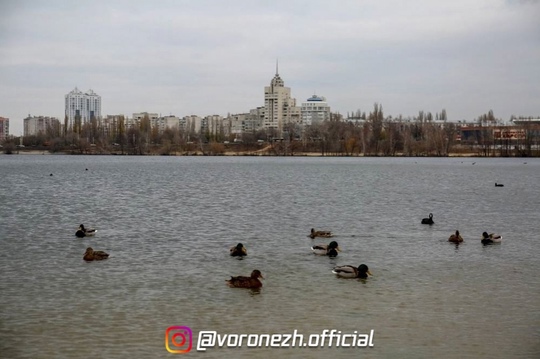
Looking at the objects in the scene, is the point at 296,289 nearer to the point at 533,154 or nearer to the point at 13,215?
the point at 13,215

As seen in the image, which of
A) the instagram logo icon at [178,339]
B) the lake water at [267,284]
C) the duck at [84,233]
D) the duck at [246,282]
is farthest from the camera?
the duck at [84,233]

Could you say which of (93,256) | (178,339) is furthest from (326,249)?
(178,339)

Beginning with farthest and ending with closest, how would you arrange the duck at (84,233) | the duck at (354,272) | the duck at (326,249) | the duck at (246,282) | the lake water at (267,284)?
the duck at (84,233) → the duck at (326,249) → the duck at (354,272) → the duck at (246,282) → the lake water at (267,284)

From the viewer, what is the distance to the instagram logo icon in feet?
34.8

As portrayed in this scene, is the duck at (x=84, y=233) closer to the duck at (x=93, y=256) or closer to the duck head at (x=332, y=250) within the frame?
the duck at (x=93, y=256)

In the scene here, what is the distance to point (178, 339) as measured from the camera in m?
11.1

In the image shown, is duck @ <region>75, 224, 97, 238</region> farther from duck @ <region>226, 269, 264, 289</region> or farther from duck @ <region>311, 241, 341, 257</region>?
duck @ <region>226, 269, 264, 289</region>

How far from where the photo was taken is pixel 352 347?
35.4 feet

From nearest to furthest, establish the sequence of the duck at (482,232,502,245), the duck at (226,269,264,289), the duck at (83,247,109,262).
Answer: the duck at (226,269,264,289) → the duck at (83,247,109,262) → the duck at (482,232,502,245)

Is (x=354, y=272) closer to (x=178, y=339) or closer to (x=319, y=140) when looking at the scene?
(x=178, y=339)

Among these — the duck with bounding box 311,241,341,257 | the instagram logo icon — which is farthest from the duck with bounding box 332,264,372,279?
the instagram logo icon

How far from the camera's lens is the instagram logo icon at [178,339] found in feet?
34.8

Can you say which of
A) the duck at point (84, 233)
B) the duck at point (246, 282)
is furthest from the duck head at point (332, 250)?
the duck at point (84, 233)

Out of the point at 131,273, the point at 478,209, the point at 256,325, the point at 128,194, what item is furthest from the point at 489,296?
the point at 128,194
